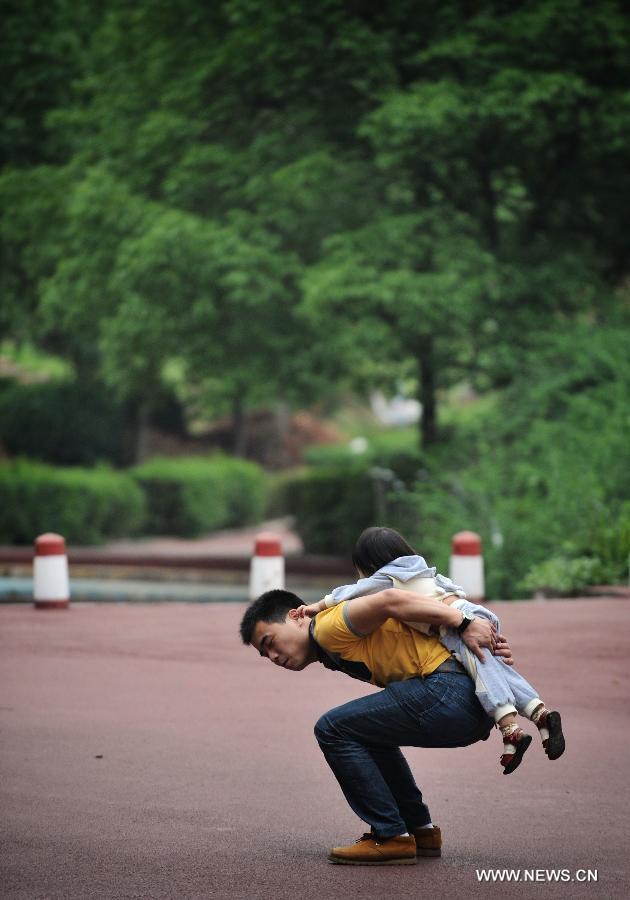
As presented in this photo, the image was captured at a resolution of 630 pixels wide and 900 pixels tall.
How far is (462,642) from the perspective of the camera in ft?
15.8

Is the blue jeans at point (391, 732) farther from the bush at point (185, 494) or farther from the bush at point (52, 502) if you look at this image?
the bush at point (185, 494)

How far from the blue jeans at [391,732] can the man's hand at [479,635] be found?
170 mm

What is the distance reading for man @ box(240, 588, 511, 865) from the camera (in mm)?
4719

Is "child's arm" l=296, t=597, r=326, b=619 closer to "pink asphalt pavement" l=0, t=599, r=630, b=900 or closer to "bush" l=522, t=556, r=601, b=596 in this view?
"pink asphalt pavement" l=0, t=599, r=630, b=900

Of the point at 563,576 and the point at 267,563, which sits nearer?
the point at 267,563

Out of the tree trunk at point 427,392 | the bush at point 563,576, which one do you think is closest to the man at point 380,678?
the bush at point 563,576

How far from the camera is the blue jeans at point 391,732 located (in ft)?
15.9

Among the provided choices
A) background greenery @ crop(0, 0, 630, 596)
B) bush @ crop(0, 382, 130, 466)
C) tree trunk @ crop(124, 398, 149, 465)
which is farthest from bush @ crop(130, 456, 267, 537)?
background greenery @ crop(0, 0, 630, 596)

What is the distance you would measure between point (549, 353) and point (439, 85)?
4060mm

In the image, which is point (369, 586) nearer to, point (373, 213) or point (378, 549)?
point (378, 549)

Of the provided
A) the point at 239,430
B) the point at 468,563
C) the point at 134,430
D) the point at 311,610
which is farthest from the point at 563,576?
the point at 239,430

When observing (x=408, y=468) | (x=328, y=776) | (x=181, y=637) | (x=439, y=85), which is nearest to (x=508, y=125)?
(x=439, y=85)

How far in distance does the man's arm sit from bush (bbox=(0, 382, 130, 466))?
112ft

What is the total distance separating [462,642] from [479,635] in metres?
0.12
